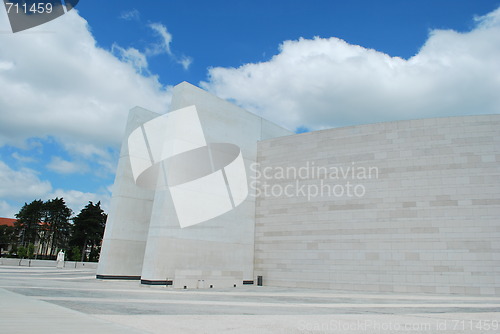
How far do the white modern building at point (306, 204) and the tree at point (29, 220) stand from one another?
207ft

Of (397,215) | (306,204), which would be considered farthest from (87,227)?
(397,215)

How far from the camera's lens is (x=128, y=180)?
28234 mm

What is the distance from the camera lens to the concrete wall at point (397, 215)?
842 inches

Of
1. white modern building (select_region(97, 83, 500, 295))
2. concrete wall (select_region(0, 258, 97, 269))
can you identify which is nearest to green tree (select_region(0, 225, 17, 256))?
concrete wall (select_region(0, 258, 97, 269))

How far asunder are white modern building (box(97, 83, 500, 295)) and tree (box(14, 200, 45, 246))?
62.9m

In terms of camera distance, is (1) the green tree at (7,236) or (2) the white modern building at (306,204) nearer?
(2) the white modern building at (306,204)

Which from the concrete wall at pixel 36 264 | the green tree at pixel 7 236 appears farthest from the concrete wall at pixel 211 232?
the green tree at pixel 7 236

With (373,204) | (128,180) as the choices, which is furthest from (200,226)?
(373,204)

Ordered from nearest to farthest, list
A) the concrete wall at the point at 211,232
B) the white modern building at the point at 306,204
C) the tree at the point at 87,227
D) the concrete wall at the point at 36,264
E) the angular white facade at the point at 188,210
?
the white modern building at the point at 306,204 < the concrete wall at the point at 211,232 < the angular white facade at the point at 188,210 < the concrete wall at the point at 36,264 < the tree at the point at 87,227

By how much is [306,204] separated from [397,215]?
6599 mm

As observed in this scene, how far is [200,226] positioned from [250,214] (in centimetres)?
561

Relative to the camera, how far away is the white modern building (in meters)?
21.8

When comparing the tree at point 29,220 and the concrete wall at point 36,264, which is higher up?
the tree at point 29,220

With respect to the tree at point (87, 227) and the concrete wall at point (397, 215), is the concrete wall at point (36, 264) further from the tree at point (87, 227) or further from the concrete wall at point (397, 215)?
the concrete wall at point (397, 215)
